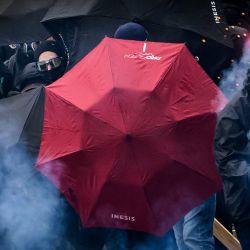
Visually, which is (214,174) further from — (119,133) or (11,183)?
(11,183)

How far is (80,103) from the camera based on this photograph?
3.64 m

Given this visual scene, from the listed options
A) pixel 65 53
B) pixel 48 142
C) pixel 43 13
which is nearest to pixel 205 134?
pixel 48 142

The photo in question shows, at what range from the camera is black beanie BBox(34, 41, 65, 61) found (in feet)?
17.2

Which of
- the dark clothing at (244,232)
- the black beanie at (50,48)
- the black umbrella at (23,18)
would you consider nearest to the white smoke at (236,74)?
the dark clothing at (244,232)

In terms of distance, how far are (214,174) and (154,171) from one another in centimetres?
43

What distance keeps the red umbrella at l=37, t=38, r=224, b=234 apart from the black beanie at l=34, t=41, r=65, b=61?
1.52 metres

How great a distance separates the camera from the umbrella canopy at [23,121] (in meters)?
4.07

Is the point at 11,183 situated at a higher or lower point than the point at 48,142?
lower

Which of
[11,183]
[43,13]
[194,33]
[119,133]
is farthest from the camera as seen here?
[43,13]

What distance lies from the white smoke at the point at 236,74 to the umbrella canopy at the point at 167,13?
24 centimetres

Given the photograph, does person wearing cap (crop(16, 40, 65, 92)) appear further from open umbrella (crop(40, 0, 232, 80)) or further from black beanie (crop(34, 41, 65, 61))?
open umbrella (crop(40, 0, 232, 80))

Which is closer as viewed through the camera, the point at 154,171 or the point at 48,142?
the point at 154,171

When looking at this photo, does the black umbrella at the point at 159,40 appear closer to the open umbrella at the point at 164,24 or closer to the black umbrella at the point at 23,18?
the open umbrella at the point at 164,24

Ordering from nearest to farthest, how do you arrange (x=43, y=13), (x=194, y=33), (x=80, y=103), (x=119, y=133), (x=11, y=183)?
(x=119, y=133), (x=80, y=103), (x=11, y=183), (x=194, y=33), (x=43, y=13)
